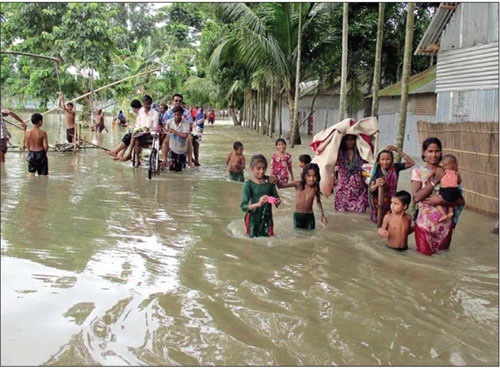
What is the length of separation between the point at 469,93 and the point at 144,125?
24.6 ft

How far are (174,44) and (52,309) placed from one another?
41.7 metres

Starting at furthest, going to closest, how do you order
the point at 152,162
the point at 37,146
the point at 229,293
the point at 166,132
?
the point at 166,132
the point at 152,162
the point at 37,146
the point at 229,293

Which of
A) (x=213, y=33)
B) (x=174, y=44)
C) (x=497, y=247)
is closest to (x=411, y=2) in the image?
(x=497, y=247)

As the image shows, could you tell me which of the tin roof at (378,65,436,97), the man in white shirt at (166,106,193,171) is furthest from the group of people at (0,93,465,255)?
the tin roof at (378,65,436,97)

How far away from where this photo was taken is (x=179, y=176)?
39.1 ft

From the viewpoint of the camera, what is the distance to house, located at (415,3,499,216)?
8445 millimetres

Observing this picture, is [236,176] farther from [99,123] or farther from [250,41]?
[99,123]

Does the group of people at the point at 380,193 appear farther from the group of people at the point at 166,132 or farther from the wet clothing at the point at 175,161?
the wet clothing at the point at 175,161

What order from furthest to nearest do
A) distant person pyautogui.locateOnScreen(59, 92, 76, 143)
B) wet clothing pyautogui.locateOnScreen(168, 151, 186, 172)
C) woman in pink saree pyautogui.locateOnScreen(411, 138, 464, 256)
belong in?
distant person pyautogui.locateOnScreen(59, 92, 76, 143)
wet clothing pyautogui.locateOnScreen(168, 151, 186, 172)
woman in pink saree pyautogui.locateOnScreen(411, 138, 464, 256)

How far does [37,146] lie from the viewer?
400 inches

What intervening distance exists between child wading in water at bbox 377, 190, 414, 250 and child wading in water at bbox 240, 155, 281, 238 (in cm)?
125

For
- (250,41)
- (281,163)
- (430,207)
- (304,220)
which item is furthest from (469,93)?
(250,41)

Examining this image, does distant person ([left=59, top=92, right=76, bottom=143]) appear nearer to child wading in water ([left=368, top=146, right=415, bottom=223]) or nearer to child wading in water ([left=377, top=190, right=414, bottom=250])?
child wading in water ([left=368, top=146, right=415, bottom=223])

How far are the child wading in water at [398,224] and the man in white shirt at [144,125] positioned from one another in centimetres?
661
